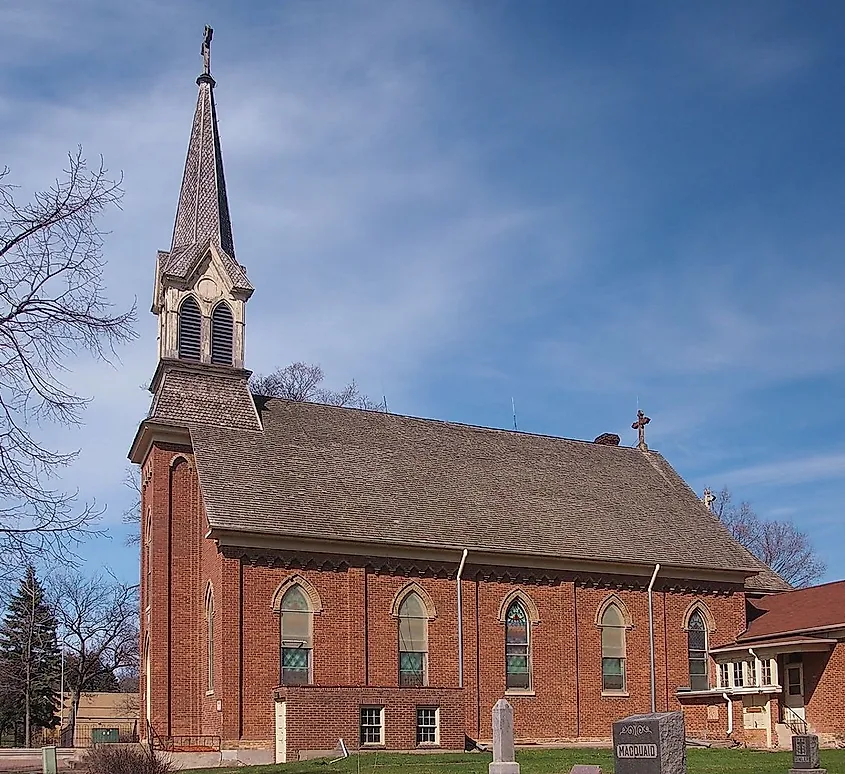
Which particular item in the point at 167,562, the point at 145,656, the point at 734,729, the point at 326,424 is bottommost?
the point at 734,729

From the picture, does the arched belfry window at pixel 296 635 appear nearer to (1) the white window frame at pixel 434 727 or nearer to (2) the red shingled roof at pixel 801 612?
(1) the white window frame at pixel 434 727

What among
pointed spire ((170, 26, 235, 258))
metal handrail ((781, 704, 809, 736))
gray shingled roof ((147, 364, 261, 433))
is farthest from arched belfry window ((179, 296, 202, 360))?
metal handrail ((781, 704, 809, 736))

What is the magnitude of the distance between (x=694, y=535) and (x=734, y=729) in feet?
22.7

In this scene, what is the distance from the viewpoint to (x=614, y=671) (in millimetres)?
38031

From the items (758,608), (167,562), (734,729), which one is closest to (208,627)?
(167,562)

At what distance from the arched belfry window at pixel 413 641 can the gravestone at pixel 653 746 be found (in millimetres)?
19096

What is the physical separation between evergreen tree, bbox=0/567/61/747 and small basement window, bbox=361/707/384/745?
3567cm

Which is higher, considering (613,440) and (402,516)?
(613,440)

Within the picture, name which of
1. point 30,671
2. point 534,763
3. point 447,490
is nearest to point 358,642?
point 447,490

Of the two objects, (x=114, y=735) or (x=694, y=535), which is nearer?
(x=114, y=735)

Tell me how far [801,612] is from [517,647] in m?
9.68

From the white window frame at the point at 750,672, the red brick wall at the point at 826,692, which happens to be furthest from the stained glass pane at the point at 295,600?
the red brick wall at the point at 826,692

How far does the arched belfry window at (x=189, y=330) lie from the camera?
37969 mm

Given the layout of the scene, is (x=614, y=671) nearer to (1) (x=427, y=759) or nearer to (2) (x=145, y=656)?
(1) (x=427, y=759)
